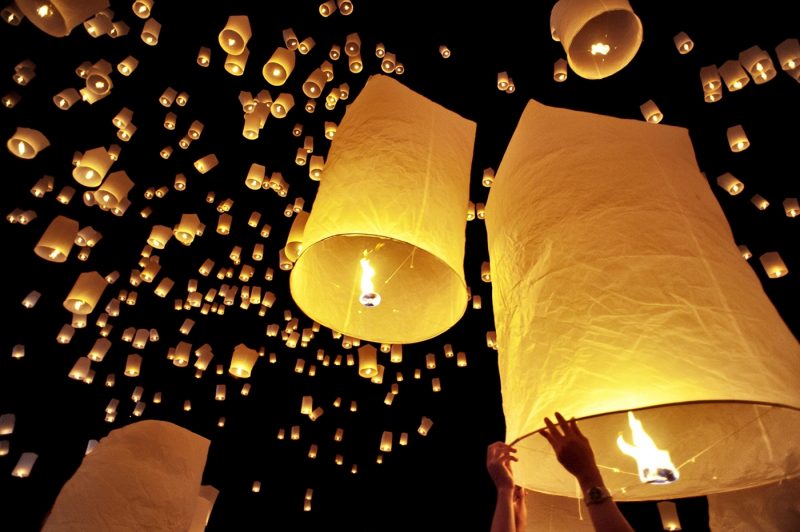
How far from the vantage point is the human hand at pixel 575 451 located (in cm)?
112

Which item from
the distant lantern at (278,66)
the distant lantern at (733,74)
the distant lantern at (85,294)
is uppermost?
the distant lantern at (733,74)

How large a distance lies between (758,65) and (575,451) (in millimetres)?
3612

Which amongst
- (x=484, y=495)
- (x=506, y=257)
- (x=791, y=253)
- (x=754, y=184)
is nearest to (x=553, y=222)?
(x=506, y=257)

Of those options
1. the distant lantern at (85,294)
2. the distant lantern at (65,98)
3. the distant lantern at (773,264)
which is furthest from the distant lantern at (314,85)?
the distant lantern at (773,264)

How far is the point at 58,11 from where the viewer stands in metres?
1.78

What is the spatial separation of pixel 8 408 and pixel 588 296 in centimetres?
960

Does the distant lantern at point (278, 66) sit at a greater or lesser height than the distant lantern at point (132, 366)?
greater

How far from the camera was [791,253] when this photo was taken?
216 inches

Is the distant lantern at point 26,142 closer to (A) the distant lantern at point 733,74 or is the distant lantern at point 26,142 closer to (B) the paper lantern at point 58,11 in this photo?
(B) the paper lantern at point 58,11

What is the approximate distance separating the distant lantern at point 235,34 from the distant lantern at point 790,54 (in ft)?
11.5

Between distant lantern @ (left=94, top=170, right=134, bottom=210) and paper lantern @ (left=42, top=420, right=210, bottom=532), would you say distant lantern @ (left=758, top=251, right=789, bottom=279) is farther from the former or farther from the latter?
distant lantern @ (left=94, top=170, right=134, bottom=210)

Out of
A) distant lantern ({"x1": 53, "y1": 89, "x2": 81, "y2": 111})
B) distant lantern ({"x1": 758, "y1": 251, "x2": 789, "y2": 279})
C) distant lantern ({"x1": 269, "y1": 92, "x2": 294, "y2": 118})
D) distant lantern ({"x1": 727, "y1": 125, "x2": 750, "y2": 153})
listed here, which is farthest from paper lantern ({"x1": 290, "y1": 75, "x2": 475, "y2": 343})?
distant lantern ({"x1": 758, "y1": 251, "x2": 789, "y2": 279})

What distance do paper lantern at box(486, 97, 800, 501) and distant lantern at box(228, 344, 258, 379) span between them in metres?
4.22

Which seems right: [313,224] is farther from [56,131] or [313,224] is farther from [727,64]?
[56,131]
